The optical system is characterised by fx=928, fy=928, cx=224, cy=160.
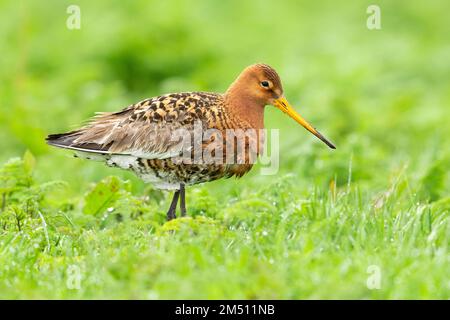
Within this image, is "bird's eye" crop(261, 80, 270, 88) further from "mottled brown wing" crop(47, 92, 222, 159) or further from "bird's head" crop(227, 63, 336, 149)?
"mottled brown wing" crop(47, 92, 222, 159)

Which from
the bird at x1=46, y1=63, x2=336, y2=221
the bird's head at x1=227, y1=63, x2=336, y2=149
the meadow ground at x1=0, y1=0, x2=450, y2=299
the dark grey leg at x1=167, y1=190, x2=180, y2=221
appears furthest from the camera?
the bird's head at x1=227, y1=63, x2=336, y2=149

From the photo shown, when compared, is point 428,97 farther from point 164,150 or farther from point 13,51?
point 164,150

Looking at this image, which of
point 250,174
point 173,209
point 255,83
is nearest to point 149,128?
point 173,209

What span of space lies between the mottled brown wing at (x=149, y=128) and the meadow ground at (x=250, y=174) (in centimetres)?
38

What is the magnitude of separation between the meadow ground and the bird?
319 millimetres

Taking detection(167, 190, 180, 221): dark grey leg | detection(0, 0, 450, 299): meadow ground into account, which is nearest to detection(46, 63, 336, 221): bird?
detection(167, 190, 180, 221): dark grey leg

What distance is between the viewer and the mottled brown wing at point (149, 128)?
7906mm

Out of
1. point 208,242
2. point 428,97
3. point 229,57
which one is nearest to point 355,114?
point 428,97

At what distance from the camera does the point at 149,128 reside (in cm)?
806

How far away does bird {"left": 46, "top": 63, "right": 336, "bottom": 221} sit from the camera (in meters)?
7.83

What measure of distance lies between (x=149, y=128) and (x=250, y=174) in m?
3.63

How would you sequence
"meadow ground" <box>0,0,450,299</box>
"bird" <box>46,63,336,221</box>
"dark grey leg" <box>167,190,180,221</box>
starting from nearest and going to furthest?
"meadow ground" <box>0,0,450,299</box>
"bird" <box>46,63,336,221</box>
"dark grey leg" <box>167,190,180,221</box>

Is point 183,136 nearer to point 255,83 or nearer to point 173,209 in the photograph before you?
point 173,209

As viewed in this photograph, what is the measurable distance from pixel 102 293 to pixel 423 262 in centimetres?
218
